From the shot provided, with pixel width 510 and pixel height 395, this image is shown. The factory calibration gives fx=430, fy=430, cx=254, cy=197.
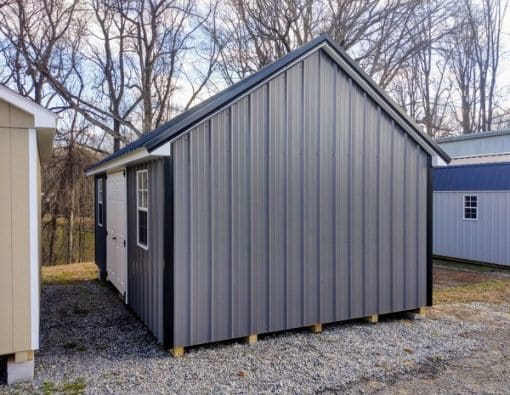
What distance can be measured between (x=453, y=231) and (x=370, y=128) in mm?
7885

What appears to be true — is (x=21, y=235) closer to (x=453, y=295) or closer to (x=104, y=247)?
(x=104, y=247)

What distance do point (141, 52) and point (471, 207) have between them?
1345 cm

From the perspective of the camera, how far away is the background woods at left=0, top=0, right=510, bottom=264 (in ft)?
49.8

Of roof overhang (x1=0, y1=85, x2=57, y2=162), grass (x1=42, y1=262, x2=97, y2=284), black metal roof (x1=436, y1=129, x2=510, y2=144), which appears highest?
black metal roof (x1=436, y1=129, x2=510, y2=144)

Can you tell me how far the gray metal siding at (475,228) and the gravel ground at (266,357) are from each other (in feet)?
17.2

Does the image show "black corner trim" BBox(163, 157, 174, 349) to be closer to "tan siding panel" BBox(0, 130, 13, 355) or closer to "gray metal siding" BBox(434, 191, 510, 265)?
"tan siding panel" BBox(0, 130, 13, 355)

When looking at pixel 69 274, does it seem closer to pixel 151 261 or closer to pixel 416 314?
pixel 151 261

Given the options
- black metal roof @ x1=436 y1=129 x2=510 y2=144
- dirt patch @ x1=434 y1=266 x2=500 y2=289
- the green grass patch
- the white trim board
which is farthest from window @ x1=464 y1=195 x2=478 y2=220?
the white trim board

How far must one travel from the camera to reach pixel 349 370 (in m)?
4.42

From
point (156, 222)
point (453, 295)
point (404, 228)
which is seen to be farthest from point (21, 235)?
point (453, 295)

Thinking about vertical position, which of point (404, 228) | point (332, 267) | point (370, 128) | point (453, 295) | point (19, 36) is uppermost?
point (19, 36)

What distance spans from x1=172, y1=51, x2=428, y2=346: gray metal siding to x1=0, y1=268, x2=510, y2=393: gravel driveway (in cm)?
29

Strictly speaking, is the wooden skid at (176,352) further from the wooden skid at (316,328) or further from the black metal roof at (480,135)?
the black metal roof at (480,135)

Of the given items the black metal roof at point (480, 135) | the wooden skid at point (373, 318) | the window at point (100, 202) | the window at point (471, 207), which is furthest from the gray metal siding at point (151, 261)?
the black metal roof at point (480, 135)
